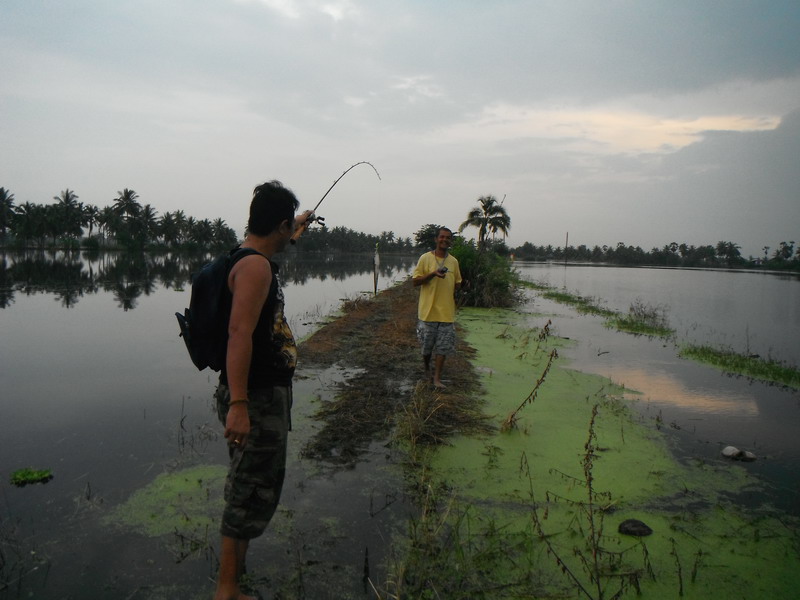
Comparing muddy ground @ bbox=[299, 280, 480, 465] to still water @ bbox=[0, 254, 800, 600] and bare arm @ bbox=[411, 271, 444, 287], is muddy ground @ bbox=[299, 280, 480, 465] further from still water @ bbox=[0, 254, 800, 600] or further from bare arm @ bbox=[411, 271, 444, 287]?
bare arm @ bbox=[411, 271, 444, 287]

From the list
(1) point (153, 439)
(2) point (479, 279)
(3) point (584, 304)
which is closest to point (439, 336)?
(1) point (153, 439)

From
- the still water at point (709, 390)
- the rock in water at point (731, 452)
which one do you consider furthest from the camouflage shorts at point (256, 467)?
the rock in water at point (731, 452)

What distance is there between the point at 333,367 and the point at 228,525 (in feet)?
16.5

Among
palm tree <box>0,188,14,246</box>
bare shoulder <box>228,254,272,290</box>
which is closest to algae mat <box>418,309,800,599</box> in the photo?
bare shoulder <box>228,254,272,290</box>

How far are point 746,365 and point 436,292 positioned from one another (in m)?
6.12

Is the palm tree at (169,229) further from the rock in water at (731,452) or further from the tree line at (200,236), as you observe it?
the rock in water at (731,452)

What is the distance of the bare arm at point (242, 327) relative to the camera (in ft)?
6.12

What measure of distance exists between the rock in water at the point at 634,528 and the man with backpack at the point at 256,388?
6.70ft

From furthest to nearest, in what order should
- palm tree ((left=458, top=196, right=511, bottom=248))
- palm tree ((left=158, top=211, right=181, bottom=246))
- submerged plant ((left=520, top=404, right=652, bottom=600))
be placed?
palm tree ((left=158, top=211, right=181, bottom=246)) < palm tree ((left=458, top=196, right=511, bottom=248)) < submerged plant ((left=520, top=404, right=652, bottom=600))

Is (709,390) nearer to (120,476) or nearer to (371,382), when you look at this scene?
(371,382)

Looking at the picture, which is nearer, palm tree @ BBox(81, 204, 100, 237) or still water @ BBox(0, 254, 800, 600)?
still water @ BBox(0, 254, 800, 600)

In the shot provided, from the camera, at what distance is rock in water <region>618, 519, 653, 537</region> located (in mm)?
2889

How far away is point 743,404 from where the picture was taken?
20.3 ft

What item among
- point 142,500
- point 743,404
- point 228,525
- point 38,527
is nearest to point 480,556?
point 228,525
